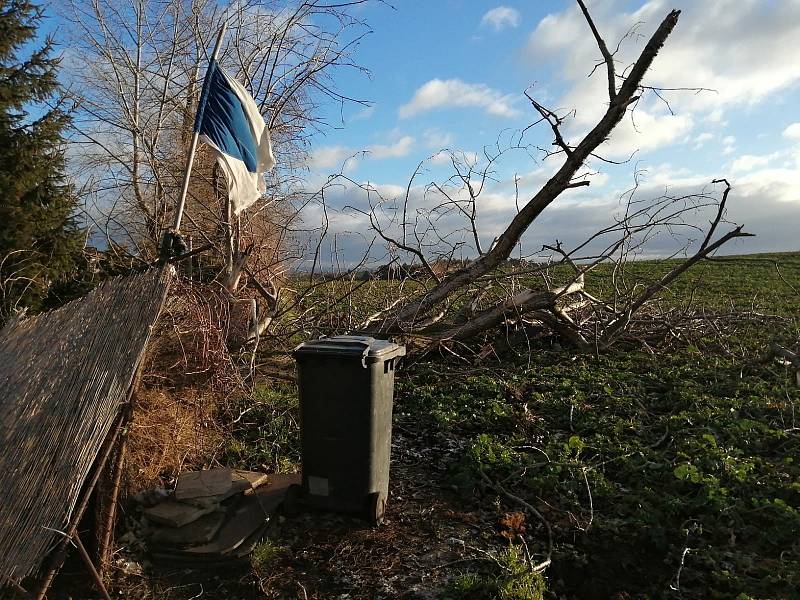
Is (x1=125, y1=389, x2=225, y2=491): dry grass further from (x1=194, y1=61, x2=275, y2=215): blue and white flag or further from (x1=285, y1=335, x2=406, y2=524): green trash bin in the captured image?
(x1=194, y1=61, x2=275, y2=215): blue and white flag

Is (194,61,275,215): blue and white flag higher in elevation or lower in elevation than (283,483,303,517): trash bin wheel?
higher

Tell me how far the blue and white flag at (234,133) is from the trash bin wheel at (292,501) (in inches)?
77.6

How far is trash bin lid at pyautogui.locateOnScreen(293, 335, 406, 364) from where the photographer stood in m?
3.58

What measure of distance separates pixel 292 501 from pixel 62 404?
1.55 meters

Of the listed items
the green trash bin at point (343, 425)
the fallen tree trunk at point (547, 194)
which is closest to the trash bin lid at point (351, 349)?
the green trash bin at point (343, 425)

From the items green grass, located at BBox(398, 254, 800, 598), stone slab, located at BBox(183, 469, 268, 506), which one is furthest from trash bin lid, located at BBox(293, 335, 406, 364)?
green grass, located at BBox(398, 254, 800, 598)

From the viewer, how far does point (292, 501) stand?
375 cm

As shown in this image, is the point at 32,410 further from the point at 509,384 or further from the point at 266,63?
the point at 266,63

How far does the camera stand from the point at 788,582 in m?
2.95

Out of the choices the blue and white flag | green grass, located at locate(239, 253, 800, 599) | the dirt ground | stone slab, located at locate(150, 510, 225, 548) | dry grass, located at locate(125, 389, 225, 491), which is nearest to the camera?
the dirt ground

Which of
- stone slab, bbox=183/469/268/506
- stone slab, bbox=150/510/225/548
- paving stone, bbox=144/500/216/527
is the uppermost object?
stone slab, bbox=183/469/268/506

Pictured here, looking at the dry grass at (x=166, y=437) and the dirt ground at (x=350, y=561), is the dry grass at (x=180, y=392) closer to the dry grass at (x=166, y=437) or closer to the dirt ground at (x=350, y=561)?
the dry grass at (x=166, y=437)

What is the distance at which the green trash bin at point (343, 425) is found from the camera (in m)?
3.61

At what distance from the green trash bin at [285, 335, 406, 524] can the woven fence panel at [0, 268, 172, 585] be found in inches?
41.9
